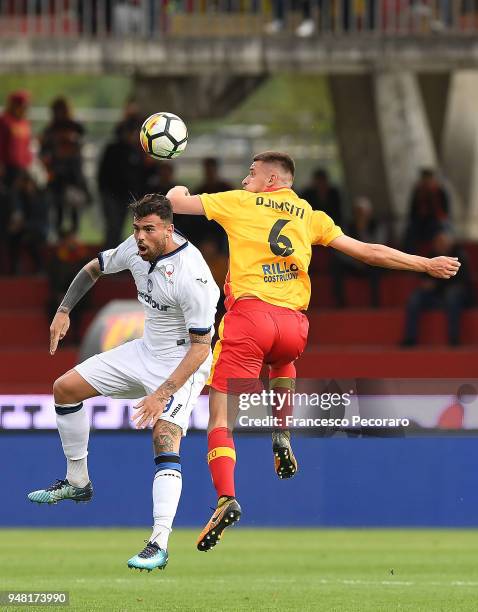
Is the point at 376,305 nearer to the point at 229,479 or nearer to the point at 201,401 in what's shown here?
the point at 201,401

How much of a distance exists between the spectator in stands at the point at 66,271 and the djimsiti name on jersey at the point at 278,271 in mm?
10403

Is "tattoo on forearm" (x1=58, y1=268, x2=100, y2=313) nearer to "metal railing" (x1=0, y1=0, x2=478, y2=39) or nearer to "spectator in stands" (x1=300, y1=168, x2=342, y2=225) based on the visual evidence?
"metal railing" (x1=0, y1=0, x2=478, y2=39)

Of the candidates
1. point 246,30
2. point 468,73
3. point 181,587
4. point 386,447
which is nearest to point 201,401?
point 386,447

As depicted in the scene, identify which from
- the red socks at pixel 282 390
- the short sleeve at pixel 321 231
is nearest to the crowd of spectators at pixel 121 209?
the red socks at pixel 282 390

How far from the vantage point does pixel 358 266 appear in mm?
21312

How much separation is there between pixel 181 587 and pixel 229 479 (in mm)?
1566

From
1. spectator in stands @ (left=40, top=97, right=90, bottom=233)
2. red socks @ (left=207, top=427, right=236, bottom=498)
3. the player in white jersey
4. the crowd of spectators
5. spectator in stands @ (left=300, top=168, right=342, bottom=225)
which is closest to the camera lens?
the player in white jersey

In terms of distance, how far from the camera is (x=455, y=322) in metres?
20.5

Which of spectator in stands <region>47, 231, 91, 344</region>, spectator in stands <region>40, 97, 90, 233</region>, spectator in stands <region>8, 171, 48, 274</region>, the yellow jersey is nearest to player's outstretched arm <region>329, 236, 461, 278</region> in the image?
the yellow jersey

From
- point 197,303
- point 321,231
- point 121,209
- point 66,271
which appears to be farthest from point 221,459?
point 121,209

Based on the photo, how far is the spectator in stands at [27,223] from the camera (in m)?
22.3

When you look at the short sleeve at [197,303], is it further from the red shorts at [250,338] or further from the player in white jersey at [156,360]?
the red shorts at [250,338]

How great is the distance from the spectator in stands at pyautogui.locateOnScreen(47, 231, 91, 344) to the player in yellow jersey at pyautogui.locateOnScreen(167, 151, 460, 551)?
10.3 metres

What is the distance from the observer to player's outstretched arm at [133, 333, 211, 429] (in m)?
9.95
